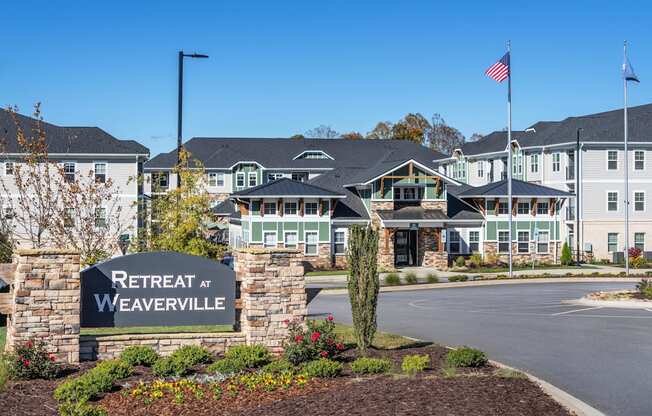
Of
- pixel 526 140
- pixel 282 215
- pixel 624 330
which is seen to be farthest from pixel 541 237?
pixel 624 330

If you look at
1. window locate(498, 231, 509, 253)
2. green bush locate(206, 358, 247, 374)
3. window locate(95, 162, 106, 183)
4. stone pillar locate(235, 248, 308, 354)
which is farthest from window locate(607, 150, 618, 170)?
green bush locate(206, 358, 247, 374)

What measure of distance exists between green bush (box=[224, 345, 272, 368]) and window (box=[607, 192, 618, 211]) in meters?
45.7

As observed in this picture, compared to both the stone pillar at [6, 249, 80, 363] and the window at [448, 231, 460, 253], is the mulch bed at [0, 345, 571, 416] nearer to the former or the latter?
the stone pillar at [6, 249, 80, 363]

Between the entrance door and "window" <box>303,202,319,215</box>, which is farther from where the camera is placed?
the entrance door

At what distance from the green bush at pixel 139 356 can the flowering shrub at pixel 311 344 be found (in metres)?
2.33

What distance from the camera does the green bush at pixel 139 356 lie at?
14.2m

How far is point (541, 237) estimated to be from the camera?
2073 inches

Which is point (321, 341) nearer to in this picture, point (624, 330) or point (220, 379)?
point (220, 379)

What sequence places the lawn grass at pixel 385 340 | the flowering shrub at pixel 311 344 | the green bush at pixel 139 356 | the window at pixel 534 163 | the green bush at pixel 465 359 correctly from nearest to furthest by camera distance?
the green bush at pixel 465 359 → the flowering shrub at pixel 311 344 → the green bush at pixel 139 356 → the lawn grass at pixel 385 340 → the window at pixel 534 163

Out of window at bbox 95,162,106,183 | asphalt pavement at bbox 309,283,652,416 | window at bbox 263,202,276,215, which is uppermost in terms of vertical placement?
window at bbox 95,162,106,183

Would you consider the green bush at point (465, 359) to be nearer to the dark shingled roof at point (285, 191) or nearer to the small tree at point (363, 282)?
the small tree at point (363, 282)

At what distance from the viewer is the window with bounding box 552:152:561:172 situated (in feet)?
190

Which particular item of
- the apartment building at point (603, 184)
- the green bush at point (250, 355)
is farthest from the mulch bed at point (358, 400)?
the apartment building at point (603, 184)

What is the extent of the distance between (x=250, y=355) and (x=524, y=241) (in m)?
40.7
